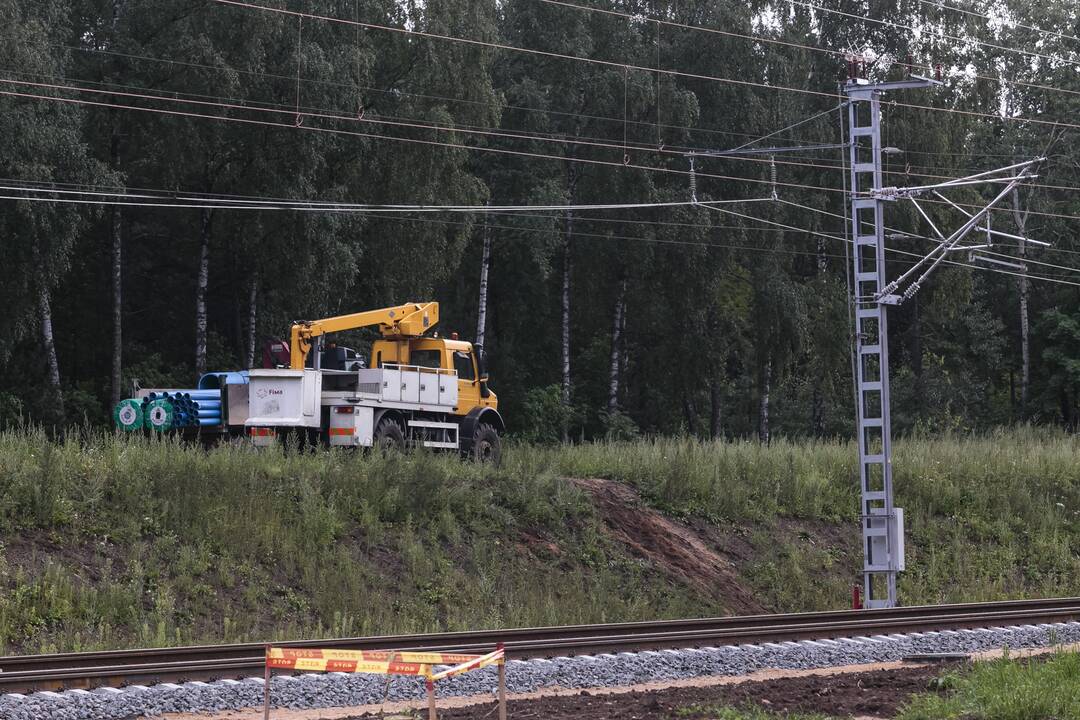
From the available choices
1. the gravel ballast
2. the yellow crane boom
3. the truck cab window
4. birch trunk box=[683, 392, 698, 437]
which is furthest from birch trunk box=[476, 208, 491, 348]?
the gravel ballast

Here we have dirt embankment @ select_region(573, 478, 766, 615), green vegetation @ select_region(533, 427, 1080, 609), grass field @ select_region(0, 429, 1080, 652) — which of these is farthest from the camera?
green vegetation @ select_region(533, 427, 1080, 609)

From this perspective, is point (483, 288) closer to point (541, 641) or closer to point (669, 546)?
point (669, 546)

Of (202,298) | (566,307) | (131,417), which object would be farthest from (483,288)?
(131,417)

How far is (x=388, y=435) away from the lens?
2678 centimetres

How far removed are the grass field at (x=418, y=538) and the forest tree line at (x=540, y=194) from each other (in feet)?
24.1

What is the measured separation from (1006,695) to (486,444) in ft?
61.4

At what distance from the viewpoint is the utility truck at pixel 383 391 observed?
987 inches

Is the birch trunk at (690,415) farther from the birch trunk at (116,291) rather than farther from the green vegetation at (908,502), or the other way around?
the birch trunk at (116,291)

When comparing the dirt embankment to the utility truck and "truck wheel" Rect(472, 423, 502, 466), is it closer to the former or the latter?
"truck wheel" Rect(472, 423, 502, 466)

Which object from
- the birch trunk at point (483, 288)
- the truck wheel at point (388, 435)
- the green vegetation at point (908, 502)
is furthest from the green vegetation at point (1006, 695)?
the birch trunk at point (483, 288)

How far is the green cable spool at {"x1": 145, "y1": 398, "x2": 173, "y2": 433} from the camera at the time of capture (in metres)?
25.7

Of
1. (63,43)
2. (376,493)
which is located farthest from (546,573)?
(63,43)

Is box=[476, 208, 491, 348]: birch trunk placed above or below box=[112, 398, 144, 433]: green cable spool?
above

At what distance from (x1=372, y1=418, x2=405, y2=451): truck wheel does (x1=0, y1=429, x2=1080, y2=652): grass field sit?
5.39ft
